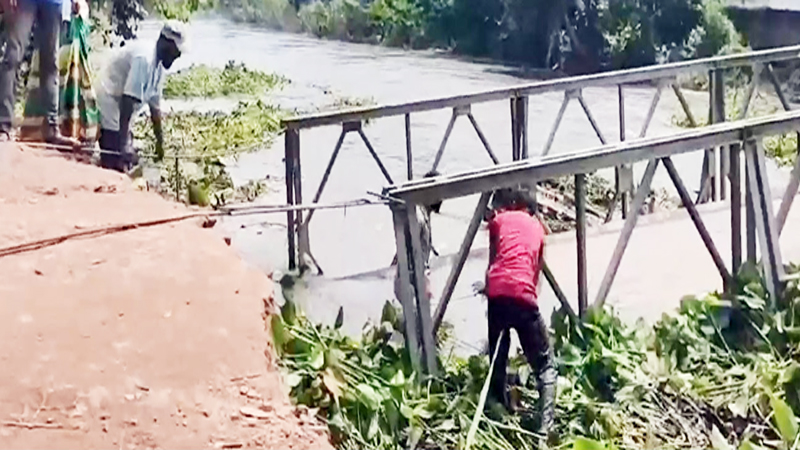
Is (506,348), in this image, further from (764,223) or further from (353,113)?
(353,113)

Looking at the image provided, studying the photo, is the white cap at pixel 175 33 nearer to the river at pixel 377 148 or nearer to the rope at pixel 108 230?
the river at pixel 377 148

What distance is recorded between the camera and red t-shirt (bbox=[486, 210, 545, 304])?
18.6 feet

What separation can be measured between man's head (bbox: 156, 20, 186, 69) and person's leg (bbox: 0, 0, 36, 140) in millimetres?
801

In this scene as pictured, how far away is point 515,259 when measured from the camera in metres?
5.70

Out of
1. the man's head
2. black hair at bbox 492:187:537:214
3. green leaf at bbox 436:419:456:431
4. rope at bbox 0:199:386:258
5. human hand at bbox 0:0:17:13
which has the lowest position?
green leaf at bbox 436:419:456:431

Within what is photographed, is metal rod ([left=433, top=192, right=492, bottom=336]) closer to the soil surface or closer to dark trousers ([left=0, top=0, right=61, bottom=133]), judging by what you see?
the soil surface

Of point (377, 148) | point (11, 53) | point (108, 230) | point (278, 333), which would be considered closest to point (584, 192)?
point (278, 333)

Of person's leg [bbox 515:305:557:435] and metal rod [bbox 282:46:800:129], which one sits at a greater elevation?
metal rod [bbox 282:46:800:129]

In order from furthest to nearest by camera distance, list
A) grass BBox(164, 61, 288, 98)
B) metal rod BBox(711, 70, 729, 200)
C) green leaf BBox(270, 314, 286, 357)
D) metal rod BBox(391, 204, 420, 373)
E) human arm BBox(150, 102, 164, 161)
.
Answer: grass BBox(164, 61, 288, 98) → metal rod BBox(711, 70, 729, 200) → human arm BBox(150, 102, 164, 161) → metal rod BBox(391, 204, 420, 373) → green leaf BBox(270, 314, 286, 357)

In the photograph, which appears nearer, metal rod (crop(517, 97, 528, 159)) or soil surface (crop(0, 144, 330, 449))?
soil surface (crop(0, 144, 330, 449))

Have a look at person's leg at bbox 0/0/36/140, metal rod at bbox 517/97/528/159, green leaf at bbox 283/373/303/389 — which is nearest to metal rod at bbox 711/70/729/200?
metal rod at bbox 517/97/528/159

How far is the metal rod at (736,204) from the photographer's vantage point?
23.0ft

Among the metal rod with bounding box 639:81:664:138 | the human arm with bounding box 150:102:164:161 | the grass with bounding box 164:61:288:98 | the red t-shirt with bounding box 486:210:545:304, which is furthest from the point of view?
the grass with bounding box 164:61:288:98

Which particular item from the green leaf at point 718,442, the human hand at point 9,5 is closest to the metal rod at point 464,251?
the green leaf at point 718,442
